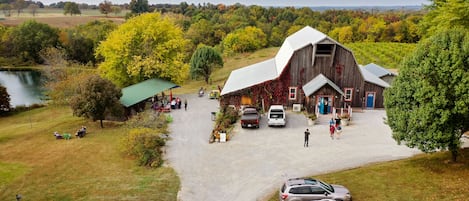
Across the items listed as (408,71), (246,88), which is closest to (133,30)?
(246,88)

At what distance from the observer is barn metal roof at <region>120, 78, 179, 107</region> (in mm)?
37406

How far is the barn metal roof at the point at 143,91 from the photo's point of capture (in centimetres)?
3741

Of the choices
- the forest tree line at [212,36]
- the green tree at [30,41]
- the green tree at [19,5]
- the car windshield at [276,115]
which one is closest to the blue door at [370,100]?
the car windshield at [276,115]

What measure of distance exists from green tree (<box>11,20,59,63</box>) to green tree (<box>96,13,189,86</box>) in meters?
50.9

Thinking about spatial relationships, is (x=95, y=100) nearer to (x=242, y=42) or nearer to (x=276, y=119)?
(x=276, y=119)

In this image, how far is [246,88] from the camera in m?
36.5

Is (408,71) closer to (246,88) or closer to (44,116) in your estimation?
(246,88)

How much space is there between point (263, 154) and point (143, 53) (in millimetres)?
26698

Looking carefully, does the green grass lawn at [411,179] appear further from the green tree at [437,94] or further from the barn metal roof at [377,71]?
the barn metal roof at [377,71]

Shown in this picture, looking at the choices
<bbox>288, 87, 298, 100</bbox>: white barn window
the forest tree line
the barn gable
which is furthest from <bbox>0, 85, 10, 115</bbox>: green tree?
<bbox>288, 87, 298, 100</bbox>: white barn window

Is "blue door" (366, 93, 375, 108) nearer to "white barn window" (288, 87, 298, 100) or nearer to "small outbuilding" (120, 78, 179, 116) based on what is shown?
"white barn window" (288, 87, 298, 100)

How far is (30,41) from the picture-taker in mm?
89250

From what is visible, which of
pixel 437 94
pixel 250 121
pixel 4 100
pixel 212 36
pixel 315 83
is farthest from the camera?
pixel 212 36

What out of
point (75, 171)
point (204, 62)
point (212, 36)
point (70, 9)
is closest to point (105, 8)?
point (70, 9)
